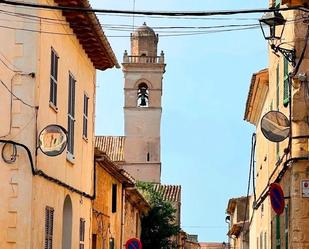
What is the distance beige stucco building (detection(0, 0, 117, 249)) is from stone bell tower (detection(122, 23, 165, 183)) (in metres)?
73.4

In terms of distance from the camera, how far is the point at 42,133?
747 inches

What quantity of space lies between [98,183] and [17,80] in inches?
475

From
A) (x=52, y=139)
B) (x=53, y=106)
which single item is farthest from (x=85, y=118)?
(x=52, y=139)

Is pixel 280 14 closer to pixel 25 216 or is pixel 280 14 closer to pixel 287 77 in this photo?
pixel 287 77

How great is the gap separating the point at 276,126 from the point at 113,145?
8035 centimetres

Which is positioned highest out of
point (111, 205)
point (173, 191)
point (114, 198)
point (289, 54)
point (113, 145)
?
point (113, 145)

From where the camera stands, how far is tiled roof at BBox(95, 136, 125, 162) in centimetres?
9856

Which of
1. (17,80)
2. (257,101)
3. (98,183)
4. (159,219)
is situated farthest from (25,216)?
(159,219)

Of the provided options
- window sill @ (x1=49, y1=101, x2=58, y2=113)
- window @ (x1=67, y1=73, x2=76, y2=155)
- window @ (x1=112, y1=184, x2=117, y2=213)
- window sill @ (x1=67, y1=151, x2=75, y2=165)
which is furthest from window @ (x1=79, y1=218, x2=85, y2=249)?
window @ (x1=112, y1=184, x2=117, y2=213)

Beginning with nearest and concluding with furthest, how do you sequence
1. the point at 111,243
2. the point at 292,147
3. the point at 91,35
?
the point at 292,147
the point at 91,35
the point at 111,243

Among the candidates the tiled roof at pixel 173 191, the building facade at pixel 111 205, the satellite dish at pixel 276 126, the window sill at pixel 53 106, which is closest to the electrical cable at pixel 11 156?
the window sill at pixel 53 106

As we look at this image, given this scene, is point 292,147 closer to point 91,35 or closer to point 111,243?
point 91,35

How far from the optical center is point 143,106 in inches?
4001

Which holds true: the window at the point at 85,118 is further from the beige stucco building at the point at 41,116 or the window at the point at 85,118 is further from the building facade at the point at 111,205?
the building facade at the point at 111,205
